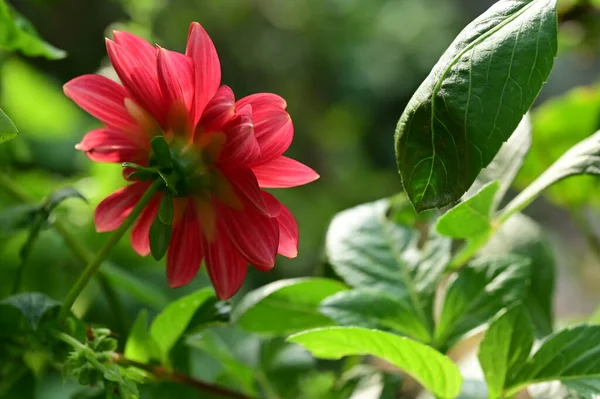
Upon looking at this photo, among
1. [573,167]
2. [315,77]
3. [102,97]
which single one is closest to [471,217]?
[573,167]

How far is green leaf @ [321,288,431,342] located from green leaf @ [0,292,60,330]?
0.10m

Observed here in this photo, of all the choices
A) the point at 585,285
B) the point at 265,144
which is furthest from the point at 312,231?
the point at 265,144

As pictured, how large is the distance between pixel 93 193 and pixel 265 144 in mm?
362

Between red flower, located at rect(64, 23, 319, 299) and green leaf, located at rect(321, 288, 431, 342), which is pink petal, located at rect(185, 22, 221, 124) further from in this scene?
green leaf, located at rect(321, 288, 431, 342)

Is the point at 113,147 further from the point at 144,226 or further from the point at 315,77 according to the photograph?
the point at 315,77

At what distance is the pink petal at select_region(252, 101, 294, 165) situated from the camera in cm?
21

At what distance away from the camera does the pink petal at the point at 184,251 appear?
24cm

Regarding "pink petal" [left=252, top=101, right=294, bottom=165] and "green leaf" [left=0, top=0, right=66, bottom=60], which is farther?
"green leaf" [left=0, top=0, right=66, bottom=60]

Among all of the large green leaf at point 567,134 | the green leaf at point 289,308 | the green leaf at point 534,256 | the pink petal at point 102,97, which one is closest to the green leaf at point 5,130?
the pink petal at point 102,97

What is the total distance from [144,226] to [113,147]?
0.03 metres

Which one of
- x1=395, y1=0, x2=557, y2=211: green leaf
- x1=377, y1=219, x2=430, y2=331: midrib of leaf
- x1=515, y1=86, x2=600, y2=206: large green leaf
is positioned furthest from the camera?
x1=515, y1=86, x2=600, y2=206: large green leaf

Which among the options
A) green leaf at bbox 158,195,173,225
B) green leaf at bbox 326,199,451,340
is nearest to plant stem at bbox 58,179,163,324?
green leaf at bbox 158,195,173,225

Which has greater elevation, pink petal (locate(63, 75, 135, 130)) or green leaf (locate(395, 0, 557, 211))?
green leaf (locate(395, 0, 557, 211))

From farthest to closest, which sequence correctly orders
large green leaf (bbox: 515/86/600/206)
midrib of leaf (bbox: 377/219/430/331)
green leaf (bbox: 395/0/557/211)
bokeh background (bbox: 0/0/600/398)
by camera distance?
1. bokeh background (bbox: 0/0/600/398)
2. large green leaf (bbox: 515/86/600/206)
3. midrib of leaf (bbox: 377/219/430/331)
4. green leaf (bbox: 395/0/557/211)
